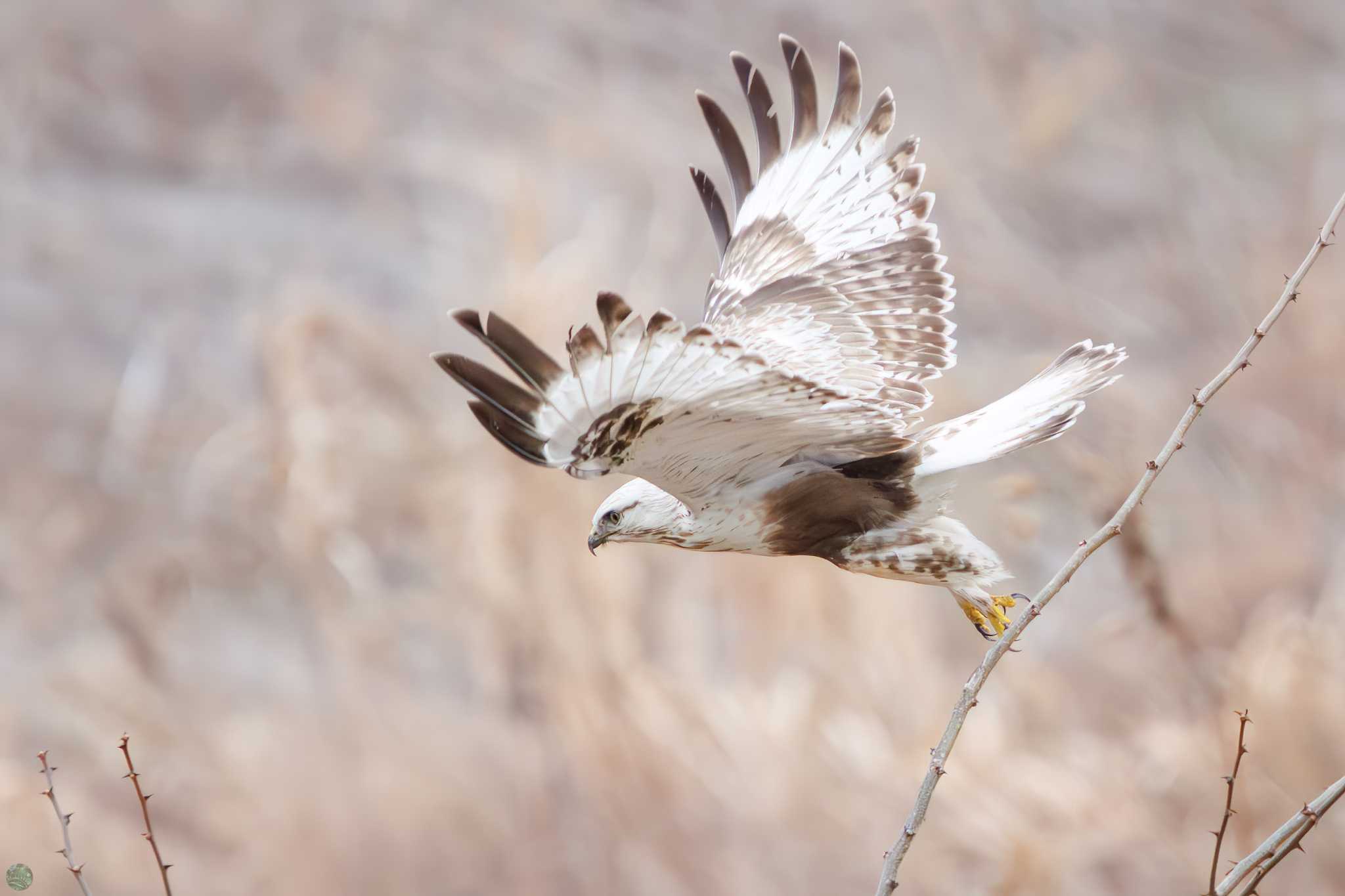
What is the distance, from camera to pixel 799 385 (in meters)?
0.87

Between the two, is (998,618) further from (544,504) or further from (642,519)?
(544,504)

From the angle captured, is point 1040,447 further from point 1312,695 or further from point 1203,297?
point 1312,695

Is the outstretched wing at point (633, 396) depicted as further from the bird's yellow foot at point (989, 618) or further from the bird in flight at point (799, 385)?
the bird's yellow foot at point (989, 618)

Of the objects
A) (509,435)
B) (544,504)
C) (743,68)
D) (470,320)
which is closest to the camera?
(470,320)

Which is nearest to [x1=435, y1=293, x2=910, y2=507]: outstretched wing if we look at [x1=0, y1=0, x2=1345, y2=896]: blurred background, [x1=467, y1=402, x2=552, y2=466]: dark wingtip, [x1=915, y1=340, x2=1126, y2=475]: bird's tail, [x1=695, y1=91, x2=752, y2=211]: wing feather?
[x1=467, y1=402, x2=552, y2=466]: dark wingtip

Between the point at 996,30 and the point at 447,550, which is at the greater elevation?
the point at 996,30

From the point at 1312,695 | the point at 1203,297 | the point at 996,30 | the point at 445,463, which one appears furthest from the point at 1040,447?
the point at 445,463

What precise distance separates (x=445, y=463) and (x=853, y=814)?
54.0 inches

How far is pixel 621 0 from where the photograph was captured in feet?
10.5

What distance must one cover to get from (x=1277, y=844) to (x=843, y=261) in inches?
26.2

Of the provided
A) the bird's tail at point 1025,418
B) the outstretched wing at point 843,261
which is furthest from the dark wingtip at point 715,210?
the bird's tail at point 1025,418

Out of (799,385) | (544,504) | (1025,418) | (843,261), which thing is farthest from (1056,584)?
(544,504)

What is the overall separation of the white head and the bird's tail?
23 centimetres

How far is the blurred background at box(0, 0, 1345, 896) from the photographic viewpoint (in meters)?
2.92
